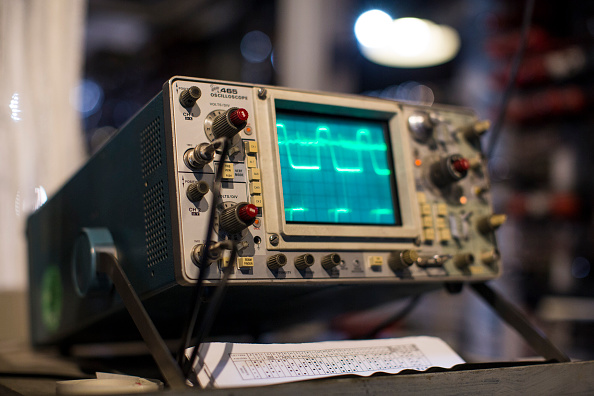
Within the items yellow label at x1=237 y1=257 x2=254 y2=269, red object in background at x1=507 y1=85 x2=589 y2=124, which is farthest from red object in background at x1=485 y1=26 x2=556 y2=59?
yellow label at x1=237 y1=257 x2=254 y2=269

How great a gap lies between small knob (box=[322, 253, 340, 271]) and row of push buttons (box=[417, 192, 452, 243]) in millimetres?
235

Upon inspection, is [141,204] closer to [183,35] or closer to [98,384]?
[98,384]

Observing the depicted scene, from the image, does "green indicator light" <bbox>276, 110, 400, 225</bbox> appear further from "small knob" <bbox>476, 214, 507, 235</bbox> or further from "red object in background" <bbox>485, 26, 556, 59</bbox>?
"red object in background" <bbox>485, 26, 556, 59</bbox>

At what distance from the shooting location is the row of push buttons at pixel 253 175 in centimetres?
96

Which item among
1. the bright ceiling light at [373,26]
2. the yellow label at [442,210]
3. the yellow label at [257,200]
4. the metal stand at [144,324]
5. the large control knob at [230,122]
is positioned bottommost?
the metal stand at [144,324]

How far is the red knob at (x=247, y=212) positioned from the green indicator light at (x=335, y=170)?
0.14 meters

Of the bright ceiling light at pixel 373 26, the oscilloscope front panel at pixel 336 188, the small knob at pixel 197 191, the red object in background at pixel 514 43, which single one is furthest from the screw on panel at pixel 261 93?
the red object in background at pixel 514 43

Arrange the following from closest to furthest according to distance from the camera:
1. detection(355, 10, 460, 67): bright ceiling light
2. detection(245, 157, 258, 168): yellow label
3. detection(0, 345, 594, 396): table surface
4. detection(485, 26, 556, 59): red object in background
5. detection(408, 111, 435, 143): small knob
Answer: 1. detection(0, 345, 594, 396): table surface
2. detection(245, 157, 258, 168): yellow label
3. detection(408, 111, 435, 143): small knob
4. detection(355, 10, 460, 67): bright ceiling light
5. detection(485, 26, 556, 59): red object in background

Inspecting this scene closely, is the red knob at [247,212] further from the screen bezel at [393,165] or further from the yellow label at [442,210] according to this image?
the yellow label at [442,210]

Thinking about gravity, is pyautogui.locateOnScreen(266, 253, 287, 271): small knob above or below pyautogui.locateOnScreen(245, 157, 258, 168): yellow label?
below

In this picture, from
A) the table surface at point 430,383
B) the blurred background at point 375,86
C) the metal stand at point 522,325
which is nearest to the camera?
the table surface at point 430,383

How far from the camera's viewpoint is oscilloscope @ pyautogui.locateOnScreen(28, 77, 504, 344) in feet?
2.99

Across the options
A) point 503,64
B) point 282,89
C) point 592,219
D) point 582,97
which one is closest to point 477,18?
point 503,64

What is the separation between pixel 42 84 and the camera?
1.92 m
